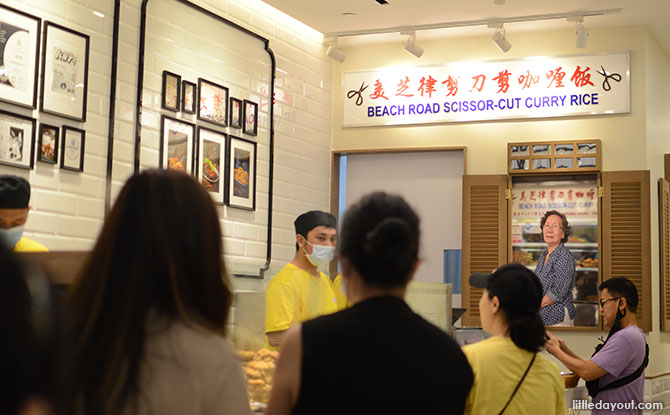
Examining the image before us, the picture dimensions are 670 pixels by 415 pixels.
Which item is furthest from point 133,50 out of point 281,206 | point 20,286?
point 20,286

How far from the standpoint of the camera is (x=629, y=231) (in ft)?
21.8

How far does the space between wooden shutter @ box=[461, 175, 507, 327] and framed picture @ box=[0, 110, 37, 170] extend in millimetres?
3845

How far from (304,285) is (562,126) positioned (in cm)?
396

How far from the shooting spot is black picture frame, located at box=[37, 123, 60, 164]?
4.48 m

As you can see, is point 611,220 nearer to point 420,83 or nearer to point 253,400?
point 420,83

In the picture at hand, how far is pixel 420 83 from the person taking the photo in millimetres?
7348

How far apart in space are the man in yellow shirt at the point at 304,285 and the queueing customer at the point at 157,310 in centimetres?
176

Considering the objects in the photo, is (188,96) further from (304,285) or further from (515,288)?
(515,288)

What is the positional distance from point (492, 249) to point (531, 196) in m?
0.55

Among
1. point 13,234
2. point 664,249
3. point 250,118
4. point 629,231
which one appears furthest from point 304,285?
point 664,249

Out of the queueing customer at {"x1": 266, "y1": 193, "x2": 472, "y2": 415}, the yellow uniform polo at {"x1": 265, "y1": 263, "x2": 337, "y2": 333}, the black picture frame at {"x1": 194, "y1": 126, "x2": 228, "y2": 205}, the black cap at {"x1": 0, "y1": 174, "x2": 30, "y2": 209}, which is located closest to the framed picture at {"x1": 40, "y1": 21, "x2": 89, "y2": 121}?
the black picture frame at {"x1": 194, "y1": 126, "x2": 228, "y2": 205}

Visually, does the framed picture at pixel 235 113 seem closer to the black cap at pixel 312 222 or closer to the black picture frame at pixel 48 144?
the black picture frame at pixel 48 144

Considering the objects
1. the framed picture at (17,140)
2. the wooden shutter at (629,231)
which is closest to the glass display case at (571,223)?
the wooden shutter at (629,231)

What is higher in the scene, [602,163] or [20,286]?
[602,163]
